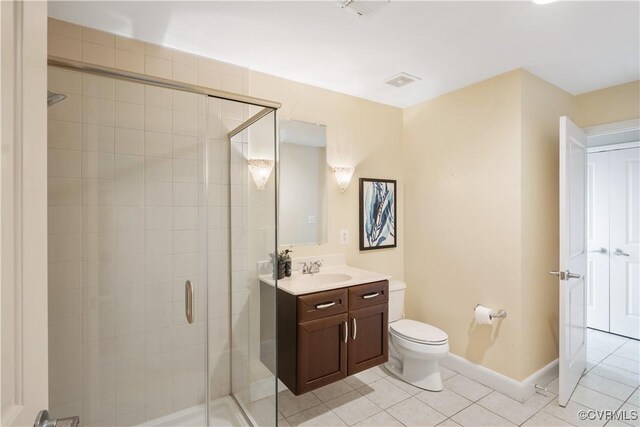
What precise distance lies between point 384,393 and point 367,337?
50 centimetres

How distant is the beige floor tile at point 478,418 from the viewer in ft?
6.59

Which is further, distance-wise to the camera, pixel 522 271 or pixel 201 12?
pixel 522 271

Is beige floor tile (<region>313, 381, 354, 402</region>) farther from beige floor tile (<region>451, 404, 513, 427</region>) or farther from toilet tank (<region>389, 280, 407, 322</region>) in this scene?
beige floor tile (<region>451, 404, 513, 427</region>)

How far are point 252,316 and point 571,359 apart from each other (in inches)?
91.6

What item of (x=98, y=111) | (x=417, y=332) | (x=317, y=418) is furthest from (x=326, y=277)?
(x=98, y=111)

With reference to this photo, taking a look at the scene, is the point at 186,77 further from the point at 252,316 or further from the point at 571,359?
the point at 571,359

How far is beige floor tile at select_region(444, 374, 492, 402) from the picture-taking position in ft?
7.63

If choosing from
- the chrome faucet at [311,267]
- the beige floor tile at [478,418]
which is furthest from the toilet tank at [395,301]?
the beige floor tile at [478,418]

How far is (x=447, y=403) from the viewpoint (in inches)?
87.4

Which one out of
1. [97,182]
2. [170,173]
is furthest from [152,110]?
[97,182]

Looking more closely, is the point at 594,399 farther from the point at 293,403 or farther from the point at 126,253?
the point at 126,253

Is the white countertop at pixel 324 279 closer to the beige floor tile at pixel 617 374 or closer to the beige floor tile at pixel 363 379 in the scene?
the beige floor tile at pixel 363 379

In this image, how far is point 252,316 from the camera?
199cm

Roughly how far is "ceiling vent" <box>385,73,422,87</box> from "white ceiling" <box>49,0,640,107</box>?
0.05 meters
